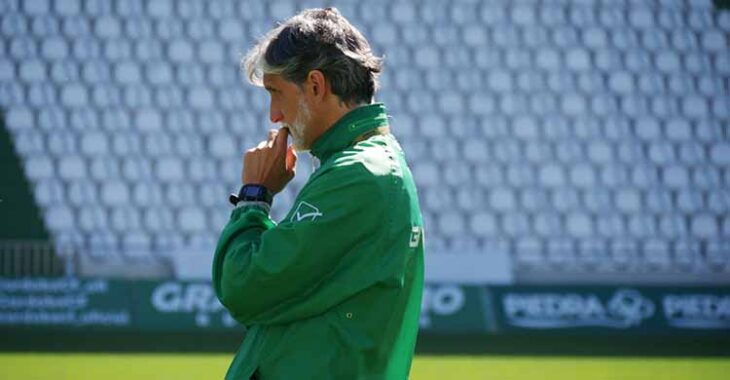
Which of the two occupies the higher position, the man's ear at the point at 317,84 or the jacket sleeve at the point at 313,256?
the man's ear at the point at 317,84

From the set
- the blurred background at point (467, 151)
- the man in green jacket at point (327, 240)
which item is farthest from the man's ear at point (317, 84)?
the blurred background at point (467, 151)

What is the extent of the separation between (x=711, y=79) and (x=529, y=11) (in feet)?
10.2

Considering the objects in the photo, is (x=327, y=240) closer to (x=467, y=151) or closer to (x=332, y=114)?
(x=332, y=114)

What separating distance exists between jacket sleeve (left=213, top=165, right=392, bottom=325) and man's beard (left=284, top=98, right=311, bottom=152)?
17cm

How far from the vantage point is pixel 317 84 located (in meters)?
2.12

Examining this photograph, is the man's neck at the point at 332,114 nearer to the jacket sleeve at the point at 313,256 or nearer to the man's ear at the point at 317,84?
the man's ear at the point at 317,84

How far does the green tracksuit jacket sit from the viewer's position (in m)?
1.99

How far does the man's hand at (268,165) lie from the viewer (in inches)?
85.6

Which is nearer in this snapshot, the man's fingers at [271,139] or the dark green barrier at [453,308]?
the man's fingers at [271,139]

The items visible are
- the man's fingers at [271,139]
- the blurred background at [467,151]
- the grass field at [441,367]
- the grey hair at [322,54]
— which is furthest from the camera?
the blurred background at [467,151]

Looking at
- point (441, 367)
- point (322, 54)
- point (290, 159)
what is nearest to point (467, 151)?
point (441, 367)

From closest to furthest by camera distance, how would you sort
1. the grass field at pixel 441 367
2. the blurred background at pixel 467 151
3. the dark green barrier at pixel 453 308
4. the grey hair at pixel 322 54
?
the grey hair at pixel 322 54 < the grass field at pixel 441 367 < the dark green barrier at pixel 453 308 < the blurred background at pixel 467 151

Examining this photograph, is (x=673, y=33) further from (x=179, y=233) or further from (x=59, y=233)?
(x=59, y=233)

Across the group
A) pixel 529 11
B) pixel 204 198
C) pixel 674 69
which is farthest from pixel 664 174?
pixel 204 198
